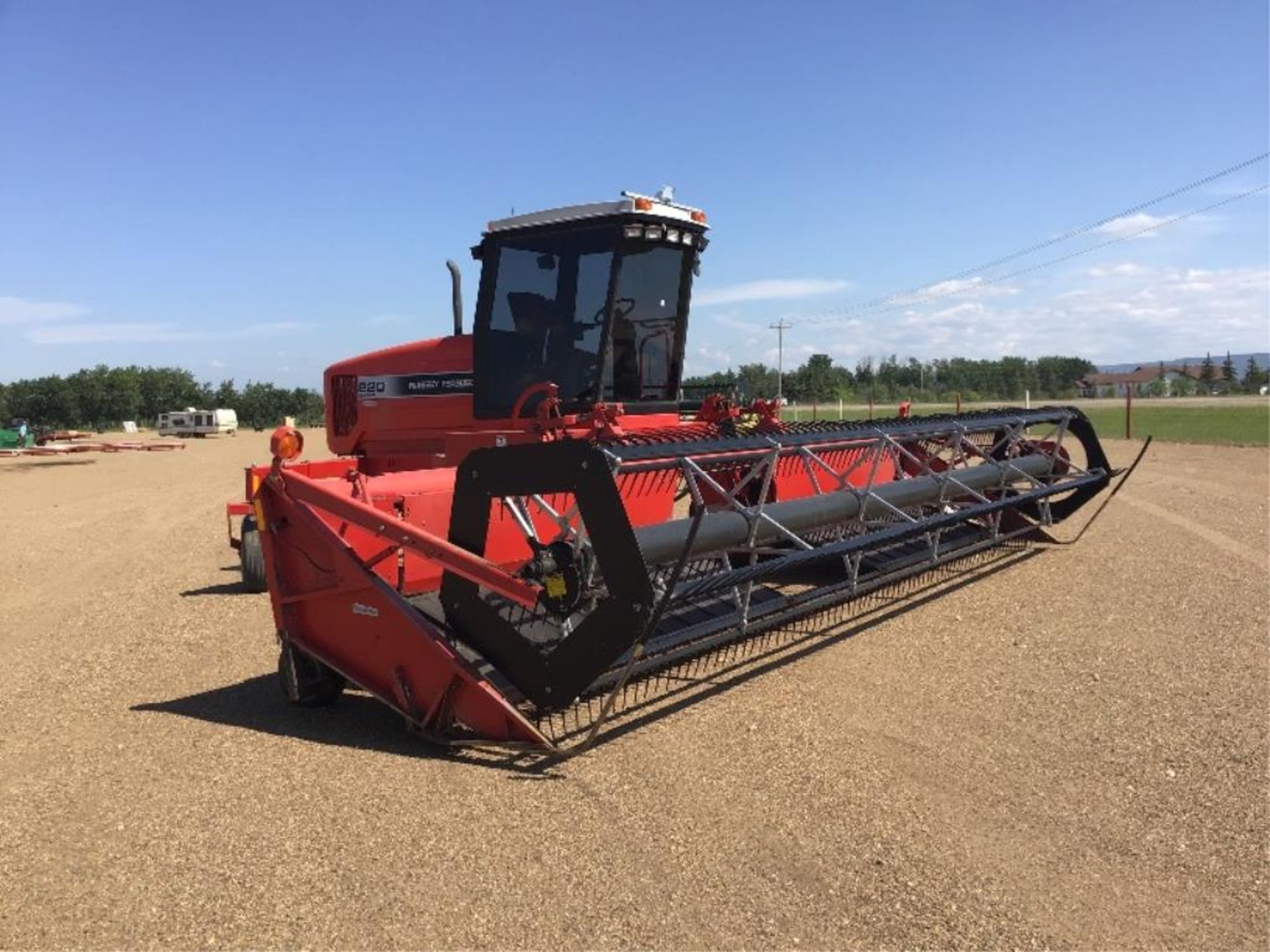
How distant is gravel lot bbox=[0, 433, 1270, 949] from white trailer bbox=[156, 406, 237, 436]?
56248mm

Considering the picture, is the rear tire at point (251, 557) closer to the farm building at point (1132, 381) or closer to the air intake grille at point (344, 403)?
the air intake grille at point (344, 403)

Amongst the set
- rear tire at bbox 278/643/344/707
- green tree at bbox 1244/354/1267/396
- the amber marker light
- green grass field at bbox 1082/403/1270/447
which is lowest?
rear tire at bbox 278/643/344/707

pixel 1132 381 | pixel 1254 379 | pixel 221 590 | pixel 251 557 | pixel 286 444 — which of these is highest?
pixel 1132 381

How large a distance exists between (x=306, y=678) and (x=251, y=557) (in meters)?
3.27

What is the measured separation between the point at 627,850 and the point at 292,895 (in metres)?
1.10

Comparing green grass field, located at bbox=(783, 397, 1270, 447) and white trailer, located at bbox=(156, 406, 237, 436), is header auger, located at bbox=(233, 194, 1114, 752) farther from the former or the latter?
white trailer, located at bbox=(156, 406, 237, 436)

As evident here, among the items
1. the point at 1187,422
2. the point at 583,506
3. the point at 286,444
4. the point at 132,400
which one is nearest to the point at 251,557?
the point at 286,444

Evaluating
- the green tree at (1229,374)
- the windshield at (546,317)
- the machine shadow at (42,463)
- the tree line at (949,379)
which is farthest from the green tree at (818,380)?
the green tree at (1229,374)

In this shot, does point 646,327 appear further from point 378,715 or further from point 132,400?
point 132,400

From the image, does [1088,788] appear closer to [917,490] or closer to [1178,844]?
[1178,844]

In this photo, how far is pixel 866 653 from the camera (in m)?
5.43

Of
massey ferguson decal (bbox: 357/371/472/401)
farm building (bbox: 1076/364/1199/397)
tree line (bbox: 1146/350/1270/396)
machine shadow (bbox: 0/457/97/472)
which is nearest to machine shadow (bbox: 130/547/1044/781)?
massey ferguson decal (bbox: 357/371/472/401)

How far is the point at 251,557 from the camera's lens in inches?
294

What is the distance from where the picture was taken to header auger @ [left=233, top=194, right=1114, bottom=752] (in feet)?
12.6
